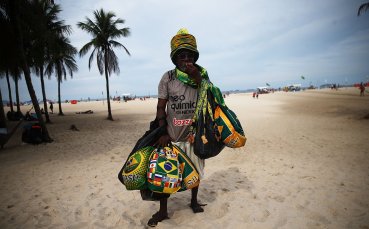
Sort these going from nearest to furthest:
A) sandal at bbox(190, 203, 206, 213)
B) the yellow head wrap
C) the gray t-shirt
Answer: the yellow head wrap
the gray t-shirt
sandal at bbox(190, 203, 206, 213)

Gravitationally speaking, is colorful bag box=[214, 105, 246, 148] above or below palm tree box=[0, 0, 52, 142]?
below

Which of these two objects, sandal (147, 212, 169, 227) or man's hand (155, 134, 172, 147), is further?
sandal (147, 212, 169, 227)

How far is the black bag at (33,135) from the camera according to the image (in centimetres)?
842

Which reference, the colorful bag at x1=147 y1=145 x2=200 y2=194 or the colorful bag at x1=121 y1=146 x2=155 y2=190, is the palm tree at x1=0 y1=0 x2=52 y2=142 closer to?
the colorful bag at x1=121 y1=146 x2=155 y2=190

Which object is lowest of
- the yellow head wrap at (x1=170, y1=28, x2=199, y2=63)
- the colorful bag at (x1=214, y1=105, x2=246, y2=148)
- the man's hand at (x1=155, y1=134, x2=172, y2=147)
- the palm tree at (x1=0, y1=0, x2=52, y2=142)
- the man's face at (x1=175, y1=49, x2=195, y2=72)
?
the man's hand at (x1=155, y1=134, x2=172, y2=147)

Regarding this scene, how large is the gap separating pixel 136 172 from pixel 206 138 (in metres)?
0.81

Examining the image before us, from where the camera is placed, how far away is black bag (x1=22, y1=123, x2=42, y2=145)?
8.42 metres

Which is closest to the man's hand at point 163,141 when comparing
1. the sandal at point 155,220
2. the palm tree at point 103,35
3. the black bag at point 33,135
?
the sandal at point 155,220

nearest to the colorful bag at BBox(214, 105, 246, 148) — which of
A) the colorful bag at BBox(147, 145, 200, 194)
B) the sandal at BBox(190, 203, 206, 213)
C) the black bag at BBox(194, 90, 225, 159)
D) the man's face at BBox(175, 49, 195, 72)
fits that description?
the black bag at BBox(194, 90, 225, 159)

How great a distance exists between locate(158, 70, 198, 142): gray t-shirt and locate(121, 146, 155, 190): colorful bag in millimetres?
473

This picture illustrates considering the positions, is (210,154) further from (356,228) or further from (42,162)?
(42,162)

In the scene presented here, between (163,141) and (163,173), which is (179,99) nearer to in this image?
(163,141)

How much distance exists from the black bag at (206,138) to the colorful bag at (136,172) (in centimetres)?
57

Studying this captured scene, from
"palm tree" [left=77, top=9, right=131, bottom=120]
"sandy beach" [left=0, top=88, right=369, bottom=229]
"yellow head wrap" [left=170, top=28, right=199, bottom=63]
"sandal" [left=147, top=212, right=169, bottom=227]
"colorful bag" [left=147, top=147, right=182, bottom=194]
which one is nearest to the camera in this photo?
"colorful bag" [left=147, top=147, right=182, bottom=194]
